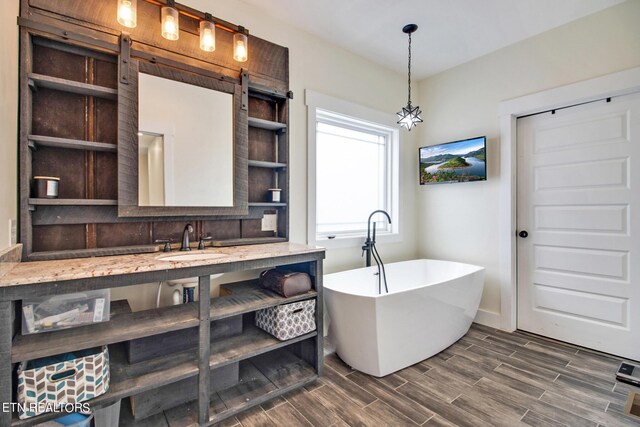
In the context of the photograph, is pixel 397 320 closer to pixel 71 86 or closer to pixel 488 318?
pixel 488 318

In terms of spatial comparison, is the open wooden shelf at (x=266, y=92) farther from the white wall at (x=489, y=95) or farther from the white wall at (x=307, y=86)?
the white wall at (x=489, y=95)

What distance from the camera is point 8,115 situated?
1463 mm

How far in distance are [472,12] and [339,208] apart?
201 centimetres

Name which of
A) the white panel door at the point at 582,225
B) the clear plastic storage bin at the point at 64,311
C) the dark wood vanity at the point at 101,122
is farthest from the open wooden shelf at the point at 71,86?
the white panel door at the point at 582,225

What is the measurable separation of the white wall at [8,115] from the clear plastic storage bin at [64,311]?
1.13 ft

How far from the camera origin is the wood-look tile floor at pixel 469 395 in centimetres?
175

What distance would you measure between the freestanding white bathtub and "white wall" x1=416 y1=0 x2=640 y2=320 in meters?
0.62

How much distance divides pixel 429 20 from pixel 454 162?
1388 millimetres

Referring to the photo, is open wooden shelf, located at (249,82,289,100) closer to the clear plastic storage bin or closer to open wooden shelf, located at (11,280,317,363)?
open wooden shelf, located at (11,280,317,363)

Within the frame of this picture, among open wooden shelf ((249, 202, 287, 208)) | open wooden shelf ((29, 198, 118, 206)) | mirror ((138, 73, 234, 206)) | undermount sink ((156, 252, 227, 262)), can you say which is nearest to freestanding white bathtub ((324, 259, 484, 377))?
open wooden shelf ((249, 202, 287, 208))

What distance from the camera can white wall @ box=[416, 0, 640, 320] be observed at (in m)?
2.44

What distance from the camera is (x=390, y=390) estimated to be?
2039 mm

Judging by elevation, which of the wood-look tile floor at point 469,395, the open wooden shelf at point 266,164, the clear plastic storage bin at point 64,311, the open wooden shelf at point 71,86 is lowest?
the wood-look tile floor at point 469,395

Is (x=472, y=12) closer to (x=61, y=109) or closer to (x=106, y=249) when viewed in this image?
(x=61, y=109)
